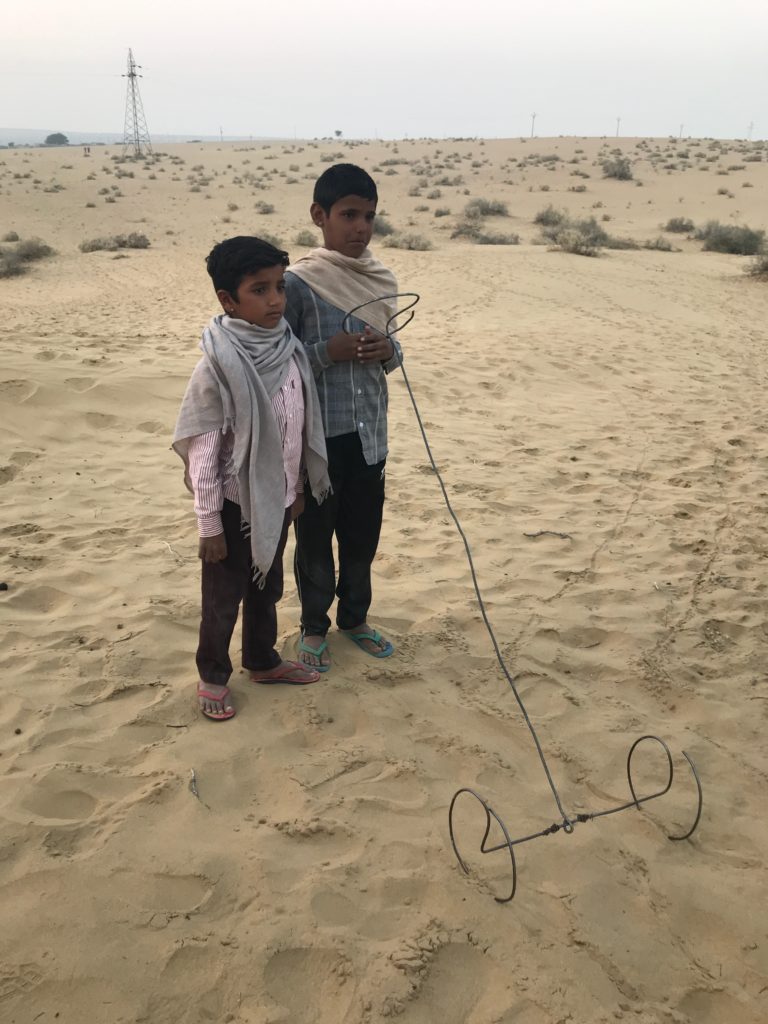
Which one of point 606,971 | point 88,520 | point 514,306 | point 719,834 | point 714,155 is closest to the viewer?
point 606,971

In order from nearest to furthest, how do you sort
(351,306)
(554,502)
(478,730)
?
(351,306) → (478,730) → (554,502)

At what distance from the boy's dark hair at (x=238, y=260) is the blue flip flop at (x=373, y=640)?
5.06 feet

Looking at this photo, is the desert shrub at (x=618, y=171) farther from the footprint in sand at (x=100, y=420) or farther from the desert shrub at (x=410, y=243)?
the footprint in sand at (x=100, y=420)

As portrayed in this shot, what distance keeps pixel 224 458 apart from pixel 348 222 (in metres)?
0.87

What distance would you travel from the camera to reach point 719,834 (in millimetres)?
2447

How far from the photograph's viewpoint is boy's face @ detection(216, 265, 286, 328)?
2.29 metres

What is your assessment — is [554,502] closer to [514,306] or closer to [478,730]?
[478,730]

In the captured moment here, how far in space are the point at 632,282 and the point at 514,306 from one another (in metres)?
3.23

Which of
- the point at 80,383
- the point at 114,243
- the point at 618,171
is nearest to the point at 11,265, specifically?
the point at 114,243

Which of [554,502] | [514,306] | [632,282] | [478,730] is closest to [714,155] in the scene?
[632,282]

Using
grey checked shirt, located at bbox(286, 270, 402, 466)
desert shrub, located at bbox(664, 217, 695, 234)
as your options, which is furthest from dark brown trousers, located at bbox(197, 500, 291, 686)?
desert shrub, located at bbox(664, 217, 695, 234)

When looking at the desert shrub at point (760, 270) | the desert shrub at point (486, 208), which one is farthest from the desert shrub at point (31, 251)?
the desert shrub at point (760, 270)

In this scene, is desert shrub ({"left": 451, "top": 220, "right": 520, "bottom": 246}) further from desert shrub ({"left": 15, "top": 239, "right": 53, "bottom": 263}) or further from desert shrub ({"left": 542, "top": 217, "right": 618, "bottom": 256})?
desert shrub ({"left": 15, "top": 239, "right": 53, "bottom": 263})

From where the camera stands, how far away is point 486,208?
907 inches
